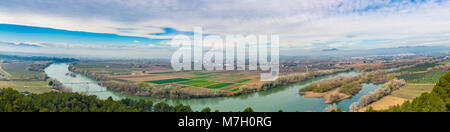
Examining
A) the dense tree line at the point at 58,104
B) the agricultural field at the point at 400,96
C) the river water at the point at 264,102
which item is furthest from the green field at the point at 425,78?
the dense tree line at the point at 58,104

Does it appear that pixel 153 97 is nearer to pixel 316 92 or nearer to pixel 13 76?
pixel 316 92

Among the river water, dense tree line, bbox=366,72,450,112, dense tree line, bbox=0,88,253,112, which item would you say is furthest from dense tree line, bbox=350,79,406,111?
dense tree line, bbox=0,88,253,112

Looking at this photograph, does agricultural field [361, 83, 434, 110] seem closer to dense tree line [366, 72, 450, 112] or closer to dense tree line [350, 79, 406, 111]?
dense tree line [350, 79, 406, 111]

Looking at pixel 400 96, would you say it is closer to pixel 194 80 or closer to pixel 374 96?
pixel 374 96

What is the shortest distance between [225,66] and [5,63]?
1172 inches

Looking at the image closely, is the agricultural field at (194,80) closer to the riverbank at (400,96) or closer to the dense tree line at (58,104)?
the dense tree line at (58,104)

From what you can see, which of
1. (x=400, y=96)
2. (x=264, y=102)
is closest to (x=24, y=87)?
(x=264, y=102)

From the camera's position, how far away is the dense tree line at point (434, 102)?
6363 mm

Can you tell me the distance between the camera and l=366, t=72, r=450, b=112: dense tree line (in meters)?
6.36

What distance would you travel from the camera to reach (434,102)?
6.60m
